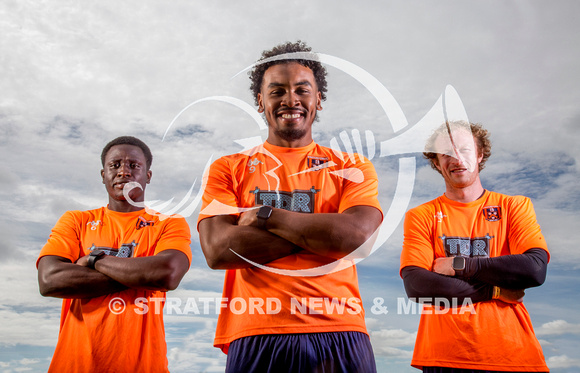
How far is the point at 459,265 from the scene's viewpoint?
18.0 feet

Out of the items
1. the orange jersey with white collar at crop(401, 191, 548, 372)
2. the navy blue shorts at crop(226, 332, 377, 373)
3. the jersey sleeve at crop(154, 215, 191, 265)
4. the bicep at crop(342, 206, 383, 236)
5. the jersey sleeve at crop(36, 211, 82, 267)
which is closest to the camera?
the navy blue shorts at crop(226, 332, 377, 373)

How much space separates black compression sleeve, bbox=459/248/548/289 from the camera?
543 cm

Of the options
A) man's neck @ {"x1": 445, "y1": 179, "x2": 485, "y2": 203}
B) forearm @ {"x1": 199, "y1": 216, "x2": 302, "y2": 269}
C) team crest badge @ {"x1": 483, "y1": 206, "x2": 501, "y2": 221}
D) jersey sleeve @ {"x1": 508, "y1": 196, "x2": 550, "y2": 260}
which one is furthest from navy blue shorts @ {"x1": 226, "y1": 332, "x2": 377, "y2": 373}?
man's neck @ {"x1": 445, "y1": 179, "x2": 485, "y2": 203}

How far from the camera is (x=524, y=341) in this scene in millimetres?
5465

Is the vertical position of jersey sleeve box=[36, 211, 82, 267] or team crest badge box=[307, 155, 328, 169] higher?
team crest badge box=[307, 155, 328, 169]

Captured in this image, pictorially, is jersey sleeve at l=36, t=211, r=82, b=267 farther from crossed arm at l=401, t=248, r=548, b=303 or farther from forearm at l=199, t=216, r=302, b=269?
crossed arm at l=401, t=248, r=548, b=303

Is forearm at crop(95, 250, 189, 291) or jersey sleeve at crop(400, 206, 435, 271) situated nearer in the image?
forearm at crop(95, 250, 189, 291)

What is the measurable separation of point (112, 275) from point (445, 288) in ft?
12.1

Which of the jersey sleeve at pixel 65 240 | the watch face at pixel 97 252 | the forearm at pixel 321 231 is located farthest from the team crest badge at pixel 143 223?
the forearm at pixel 321 231

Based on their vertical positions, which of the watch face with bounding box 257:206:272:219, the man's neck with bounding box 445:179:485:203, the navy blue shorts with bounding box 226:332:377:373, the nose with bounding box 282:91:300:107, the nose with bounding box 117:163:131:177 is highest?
the nose with bounding box 282:91:300:107

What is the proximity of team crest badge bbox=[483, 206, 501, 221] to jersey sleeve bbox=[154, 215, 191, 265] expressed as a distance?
3.68 meters

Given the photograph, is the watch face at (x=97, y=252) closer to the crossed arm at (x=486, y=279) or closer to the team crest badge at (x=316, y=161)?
the team crest badge at (x=316, y=161)

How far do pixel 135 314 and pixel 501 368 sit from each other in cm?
406

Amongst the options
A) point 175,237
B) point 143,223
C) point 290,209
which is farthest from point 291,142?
point 143,223
